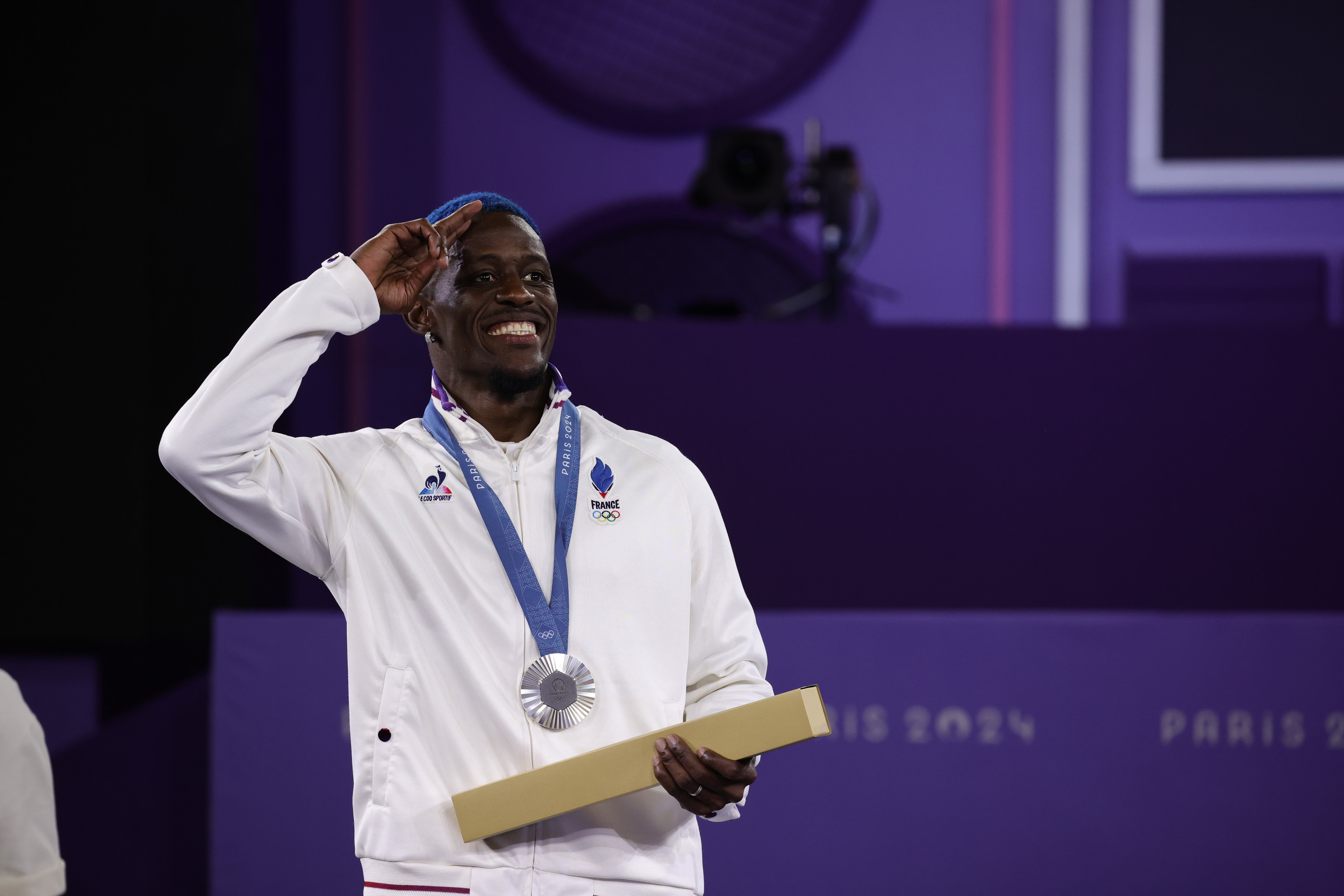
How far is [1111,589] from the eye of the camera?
2.66 meters

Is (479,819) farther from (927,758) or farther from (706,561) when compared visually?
(927,758)

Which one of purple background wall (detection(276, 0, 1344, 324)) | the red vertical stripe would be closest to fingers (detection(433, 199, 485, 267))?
purple background wall (detection(276, 0, 1344, 324))

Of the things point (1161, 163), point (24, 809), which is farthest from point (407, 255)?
point (1161, 163)

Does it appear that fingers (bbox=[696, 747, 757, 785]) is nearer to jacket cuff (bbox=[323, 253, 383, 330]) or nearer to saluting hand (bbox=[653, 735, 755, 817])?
saluting hand (bbox=[653, 735, 755, 817])

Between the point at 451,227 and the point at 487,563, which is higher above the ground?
the point at 451,227

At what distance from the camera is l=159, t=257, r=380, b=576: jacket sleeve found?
1.30m

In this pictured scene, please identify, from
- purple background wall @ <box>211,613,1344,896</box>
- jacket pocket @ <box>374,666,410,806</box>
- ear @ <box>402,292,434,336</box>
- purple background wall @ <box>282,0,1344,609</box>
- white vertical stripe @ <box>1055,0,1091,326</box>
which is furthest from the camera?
white vertical stripe @ <box>1055,0,1091,326</box>

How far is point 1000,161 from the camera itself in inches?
179

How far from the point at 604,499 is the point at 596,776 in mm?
352

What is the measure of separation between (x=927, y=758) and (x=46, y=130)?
2.63 m

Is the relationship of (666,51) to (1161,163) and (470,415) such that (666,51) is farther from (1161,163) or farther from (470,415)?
(470,415)

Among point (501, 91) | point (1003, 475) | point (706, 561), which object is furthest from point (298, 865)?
point (501, 91)

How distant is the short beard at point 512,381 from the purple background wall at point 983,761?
1.13m

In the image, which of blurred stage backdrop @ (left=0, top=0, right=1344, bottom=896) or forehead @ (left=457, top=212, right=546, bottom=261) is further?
blurred stage backdrop @ (left=0, top=0, right=1344, bottom=896)
